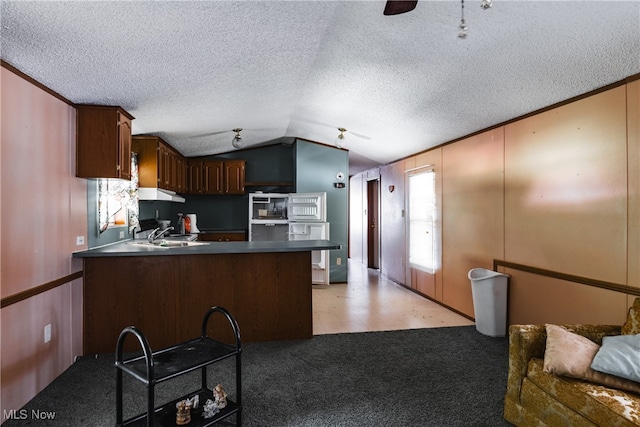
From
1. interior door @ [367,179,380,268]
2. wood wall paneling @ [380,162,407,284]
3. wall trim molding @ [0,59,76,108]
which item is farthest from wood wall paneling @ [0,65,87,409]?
interior door @ [367,179,380,268]

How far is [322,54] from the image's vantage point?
3.16m

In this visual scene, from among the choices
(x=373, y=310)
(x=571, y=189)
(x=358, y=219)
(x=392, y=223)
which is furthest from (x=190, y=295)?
(x=358, y=219)

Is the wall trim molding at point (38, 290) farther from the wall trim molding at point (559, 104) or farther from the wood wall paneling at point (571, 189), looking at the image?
the wall trim molding at point (559, 104)

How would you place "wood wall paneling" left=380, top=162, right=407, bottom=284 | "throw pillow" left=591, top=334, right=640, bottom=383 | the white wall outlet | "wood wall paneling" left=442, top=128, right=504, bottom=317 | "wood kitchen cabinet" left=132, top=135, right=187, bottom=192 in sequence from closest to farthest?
"throw pillow" left=591, top=334, right=640, bottom=383, the white wall outlet, "wood wall paneling" left=442, top=128, right=504, bottom=317, "wood kitchen cabinet" left=132, top=135, right=187, bottom=192, "wood wall paneling" left=380, top=162, right=407, bottom=284

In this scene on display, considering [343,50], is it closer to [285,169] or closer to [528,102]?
[528,102]

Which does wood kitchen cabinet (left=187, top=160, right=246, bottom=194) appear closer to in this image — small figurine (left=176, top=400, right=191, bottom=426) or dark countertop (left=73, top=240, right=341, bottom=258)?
dark countertop (left=73, top=240, right=341, bottom=258)

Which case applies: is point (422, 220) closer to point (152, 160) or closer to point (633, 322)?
point (633, 322)

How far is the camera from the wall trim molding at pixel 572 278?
99.9 inches

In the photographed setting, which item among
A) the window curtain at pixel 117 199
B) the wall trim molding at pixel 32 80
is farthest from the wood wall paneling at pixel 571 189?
the wall trim molding at pixel 32 80

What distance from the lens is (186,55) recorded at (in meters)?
2.50

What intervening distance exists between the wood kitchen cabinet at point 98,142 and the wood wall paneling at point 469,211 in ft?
12.2

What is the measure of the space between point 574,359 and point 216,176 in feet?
19.9

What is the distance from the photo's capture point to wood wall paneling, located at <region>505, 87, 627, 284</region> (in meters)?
2.62

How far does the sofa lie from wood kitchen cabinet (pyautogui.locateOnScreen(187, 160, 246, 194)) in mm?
5560
